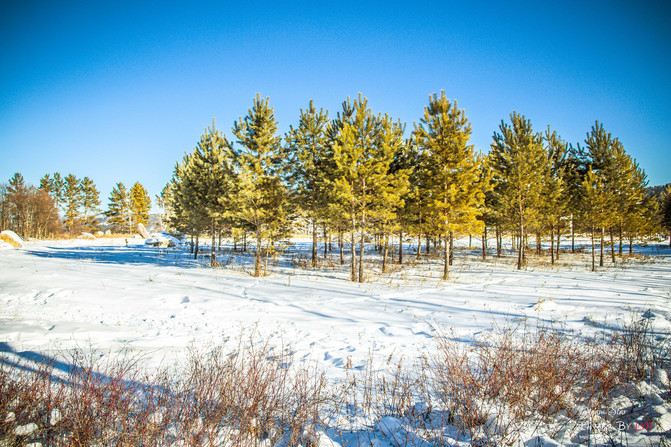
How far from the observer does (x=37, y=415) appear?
9.23ft

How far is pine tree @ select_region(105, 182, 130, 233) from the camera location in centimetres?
5541

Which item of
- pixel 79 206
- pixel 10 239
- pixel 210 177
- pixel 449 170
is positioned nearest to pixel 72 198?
pixel 79 206

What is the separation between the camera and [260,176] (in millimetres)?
16016

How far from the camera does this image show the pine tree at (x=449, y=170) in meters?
15.6

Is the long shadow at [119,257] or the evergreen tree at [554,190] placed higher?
the evergreen tree at [554,190]

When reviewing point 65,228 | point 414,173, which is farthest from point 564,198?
point 65,228

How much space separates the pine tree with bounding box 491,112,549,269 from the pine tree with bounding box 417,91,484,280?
19.6 ft

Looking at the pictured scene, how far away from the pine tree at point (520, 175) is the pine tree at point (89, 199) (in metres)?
77.1

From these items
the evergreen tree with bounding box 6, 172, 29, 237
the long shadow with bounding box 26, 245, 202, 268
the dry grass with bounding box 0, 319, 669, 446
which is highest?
the evergreen tree with bounding box 6, 172, 29, 237

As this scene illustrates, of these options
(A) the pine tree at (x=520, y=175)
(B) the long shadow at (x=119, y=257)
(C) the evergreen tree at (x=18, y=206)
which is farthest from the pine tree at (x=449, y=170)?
(C) the evergreen tree at (x=18, y=206)

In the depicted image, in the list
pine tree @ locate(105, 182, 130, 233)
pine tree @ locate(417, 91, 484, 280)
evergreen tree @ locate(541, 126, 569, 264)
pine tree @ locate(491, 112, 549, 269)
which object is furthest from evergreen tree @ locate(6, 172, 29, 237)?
evergreen tree @ locate(541, 126, 569, 264)

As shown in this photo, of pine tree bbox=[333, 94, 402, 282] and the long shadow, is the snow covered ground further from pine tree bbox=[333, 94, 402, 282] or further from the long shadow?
the long shadow

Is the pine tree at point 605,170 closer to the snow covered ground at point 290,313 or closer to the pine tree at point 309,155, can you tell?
the snow covered ground at point 290,313

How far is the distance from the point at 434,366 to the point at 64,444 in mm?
4874
